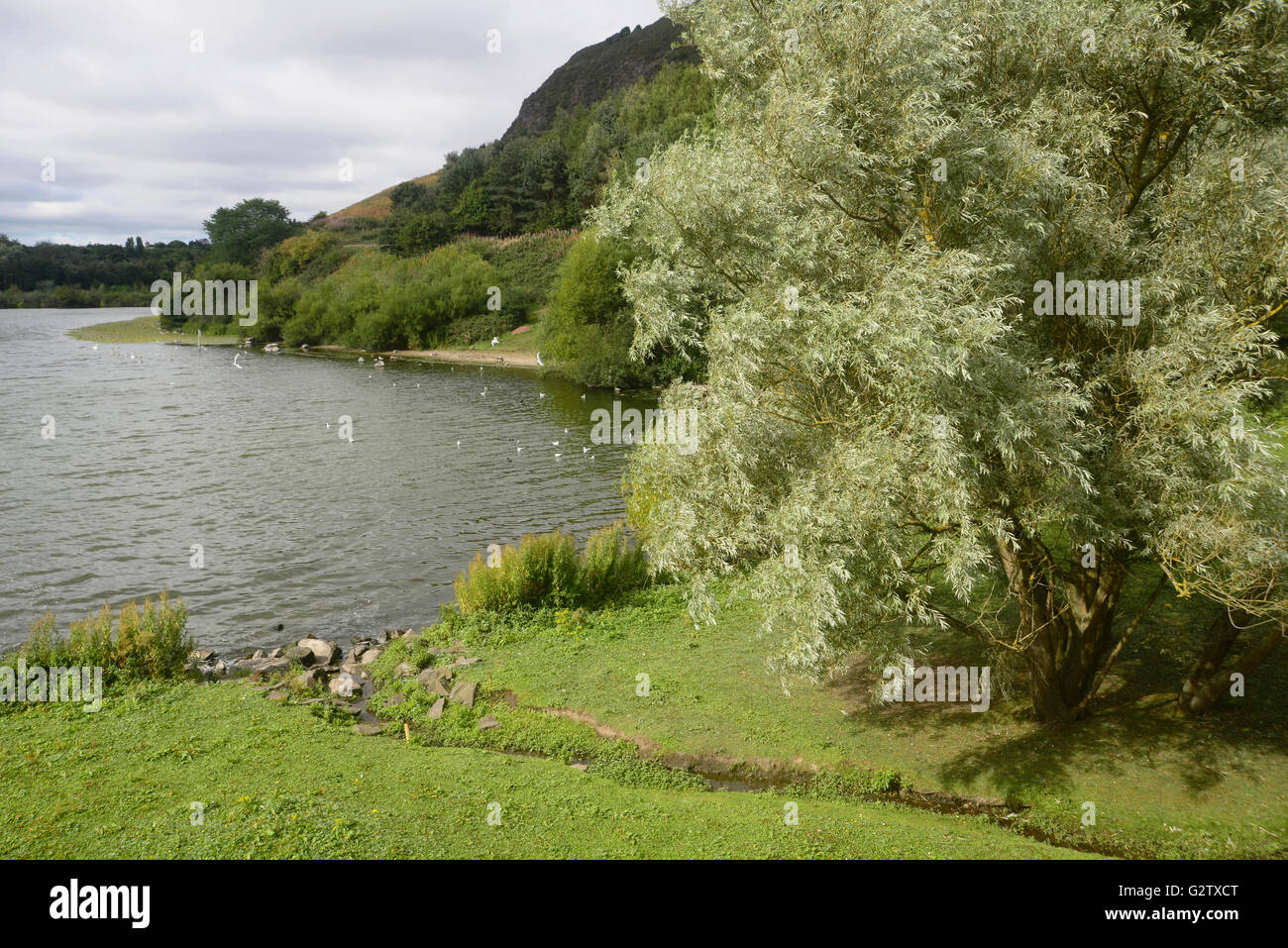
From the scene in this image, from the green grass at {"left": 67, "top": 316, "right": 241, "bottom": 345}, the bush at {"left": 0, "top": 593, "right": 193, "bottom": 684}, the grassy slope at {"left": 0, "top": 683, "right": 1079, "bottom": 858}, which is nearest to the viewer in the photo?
the grassy slope at {"left": 0, "top": 683, "right": 1079, "bottom": 858}

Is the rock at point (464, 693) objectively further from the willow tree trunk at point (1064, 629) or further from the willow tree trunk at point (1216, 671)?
the willow tree trunk at point (1216, 671)

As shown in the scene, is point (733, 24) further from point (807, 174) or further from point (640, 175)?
point (807, 174)

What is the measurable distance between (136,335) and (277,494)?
9909 centimetres

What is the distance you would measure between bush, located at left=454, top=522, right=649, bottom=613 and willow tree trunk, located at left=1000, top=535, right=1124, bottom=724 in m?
9.98

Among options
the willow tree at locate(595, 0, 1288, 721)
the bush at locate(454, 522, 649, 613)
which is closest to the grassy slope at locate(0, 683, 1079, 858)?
the willow tree at locate(595, 0, 1288, 721)

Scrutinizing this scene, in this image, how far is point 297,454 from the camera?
38812 mm

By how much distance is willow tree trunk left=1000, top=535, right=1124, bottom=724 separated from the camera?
39.9 feet

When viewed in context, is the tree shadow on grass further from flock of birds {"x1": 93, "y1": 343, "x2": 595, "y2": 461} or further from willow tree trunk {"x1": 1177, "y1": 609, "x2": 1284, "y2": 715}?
flock of birds {"x1": 93, "y1": 343, "x2": 595, "y2": 461}

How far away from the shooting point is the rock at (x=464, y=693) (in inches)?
585

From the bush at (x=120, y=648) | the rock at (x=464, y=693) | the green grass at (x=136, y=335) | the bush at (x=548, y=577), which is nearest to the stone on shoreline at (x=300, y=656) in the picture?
the bush at (x=120, y=648)

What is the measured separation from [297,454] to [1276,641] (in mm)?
→ 37853
